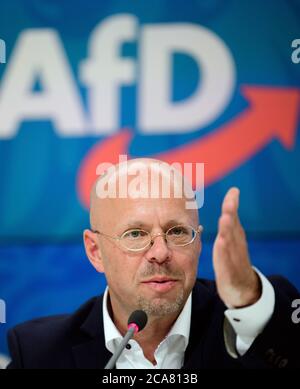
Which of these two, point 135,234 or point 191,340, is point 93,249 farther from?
point 191,340

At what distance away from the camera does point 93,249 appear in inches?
98.0

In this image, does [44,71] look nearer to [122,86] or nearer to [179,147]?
[122,86]

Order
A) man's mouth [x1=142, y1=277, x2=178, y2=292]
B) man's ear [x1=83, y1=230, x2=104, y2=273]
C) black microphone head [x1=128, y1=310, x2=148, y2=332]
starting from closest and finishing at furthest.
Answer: black microphone head [x1=128, y1=310, x2=148, y2=332], man's mouth [x1=142, y1=277, x2=178, y2=292], man's ear [x1=83, y1=230, x2=104, y2=273]

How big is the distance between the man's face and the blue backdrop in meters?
0.38

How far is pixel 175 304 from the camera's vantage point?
2.20 meters

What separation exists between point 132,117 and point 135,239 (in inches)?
27.5

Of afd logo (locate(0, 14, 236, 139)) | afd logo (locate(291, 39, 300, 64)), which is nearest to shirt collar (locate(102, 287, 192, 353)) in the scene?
afd logo (locate(0, 14, 236, 139))

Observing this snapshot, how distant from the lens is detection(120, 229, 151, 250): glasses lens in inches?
86.5

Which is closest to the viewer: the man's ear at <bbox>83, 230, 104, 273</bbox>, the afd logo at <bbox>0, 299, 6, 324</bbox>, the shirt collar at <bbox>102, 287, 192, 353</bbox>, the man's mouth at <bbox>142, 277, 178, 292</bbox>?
the man's mouth at <bbox>142, 277, 178, 292</bbox>

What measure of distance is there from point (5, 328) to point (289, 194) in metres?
1.50

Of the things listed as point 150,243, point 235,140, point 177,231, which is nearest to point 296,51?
point 235,140

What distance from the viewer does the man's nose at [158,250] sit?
2143mm

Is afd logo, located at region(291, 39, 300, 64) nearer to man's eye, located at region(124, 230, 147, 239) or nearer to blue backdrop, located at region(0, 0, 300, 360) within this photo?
blue backdrop, located at region(0, 0, 300, 360)

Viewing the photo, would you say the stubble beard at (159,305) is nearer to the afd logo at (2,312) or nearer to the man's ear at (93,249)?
the man's ear at (93,249)
